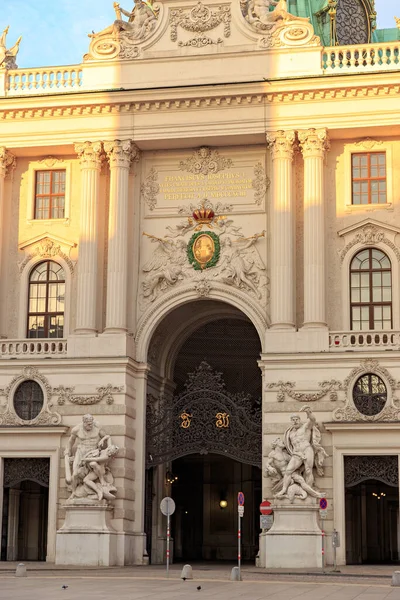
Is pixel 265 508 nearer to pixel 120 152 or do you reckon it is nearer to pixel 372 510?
pixel 120 152

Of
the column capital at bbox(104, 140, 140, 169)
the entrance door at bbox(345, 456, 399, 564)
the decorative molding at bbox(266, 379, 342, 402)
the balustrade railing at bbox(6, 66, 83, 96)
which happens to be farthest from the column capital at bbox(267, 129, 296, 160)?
the entrance door at bbox(345, 456, 399, 564)

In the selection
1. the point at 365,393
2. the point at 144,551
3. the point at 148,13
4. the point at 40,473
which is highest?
the point at 148,13

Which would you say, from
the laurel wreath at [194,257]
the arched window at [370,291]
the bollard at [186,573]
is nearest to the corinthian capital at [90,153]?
the laurel wreath at [194,257]

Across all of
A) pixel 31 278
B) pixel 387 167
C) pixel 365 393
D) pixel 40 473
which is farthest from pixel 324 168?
pixel 40 473

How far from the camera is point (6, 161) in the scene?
46.1m

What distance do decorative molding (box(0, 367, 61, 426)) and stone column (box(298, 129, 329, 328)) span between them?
977 cm

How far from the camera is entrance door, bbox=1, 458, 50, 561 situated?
4347 centimetres

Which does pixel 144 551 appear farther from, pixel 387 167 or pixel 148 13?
pixel 148 13

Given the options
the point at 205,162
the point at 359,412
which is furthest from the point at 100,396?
the point at 205,162

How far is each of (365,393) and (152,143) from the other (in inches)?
498

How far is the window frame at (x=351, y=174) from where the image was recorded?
43.3 metres

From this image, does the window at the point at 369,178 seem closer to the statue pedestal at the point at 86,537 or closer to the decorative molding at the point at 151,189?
the decorative molding at the point at 151,189

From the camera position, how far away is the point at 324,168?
43.8 metres

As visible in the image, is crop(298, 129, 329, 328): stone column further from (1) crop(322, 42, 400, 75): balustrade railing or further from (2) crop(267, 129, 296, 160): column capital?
(1) crop(322, 42, 400, 75): balustrade railing
